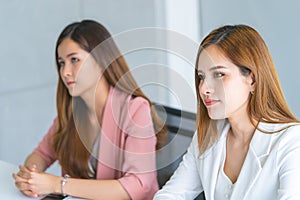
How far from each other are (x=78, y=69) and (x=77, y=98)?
14cm

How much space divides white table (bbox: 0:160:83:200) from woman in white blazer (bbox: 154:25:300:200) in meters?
0.55

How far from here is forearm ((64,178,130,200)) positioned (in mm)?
1926

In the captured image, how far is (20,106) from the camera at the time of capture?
3.57 m

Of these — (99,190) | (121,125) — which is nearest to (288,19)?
(121,125)

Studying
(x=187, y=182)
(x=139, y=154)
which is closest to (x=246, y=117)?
(x=187, y=182)

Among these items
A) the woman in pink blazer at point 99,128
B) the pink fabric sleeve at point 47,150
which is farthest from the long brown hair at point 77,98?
the pink fabric sleeve at point 47,150

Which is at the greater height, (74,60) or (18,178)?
(74,60)

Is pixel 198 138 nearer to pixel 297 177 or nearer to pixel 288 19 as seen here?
pixel 297 177

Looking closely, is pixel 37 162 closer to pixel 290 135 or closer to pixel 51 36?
pixel 290 135

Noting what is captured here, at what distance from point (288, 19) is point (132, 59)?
1223 mm

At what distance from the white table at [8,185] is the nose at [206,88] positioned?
1.91 ft

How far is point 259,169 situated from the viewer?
61.1 inches

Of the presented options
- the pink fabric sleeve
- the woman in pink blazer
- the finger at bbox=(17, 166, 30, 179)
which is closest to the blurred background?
the pink fabric sleeve

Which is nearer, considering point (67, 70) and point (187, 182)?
point (187, 182)
